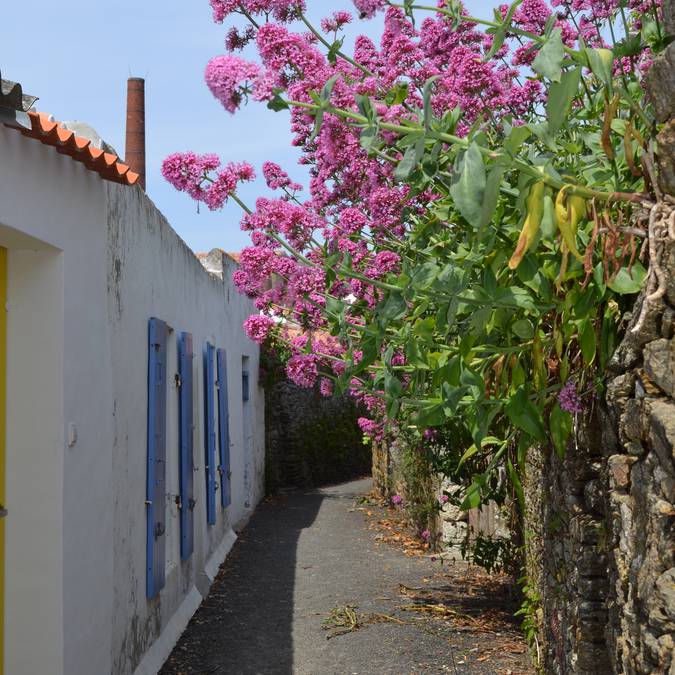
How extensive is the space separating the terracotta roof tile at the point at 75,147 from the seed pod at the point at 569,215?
7.22 feet

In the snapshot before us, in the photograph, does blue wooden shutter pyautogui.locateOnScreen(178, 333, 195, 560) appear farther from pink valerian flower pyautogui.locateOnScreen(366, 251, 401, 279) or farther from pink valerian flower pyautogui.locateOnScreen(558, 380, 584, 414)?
pink valerian flower pyautogui.locateOnScreen(558, 380, 584, 414)

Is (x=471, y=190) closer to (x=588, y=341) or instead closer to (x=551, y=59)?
(x=551, y=59)

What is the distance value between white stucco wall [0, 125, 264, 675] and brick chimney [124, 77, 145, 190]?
28.6 ft

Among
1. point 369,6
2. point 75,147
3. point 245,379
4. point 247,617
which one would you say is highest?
point 369,6

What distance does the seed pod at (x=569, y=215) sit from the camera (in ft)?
7.18

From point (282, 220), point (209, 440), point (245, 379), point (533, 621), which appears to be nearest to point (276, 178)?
point (282, 220)

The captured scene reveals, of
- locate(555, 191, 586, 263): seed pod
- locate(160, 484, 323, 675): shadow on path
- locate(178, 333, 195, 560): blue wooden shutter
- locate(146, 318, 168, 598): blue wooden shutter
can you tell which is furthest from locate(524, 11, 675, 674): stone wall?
locate(178, 333, 195, 560): blue wooden shutter

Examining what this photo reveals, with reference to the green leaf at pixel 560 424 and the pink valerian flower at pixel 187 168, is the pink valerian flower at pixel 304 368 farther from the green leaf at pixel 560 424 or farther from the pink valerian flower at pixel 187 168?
the green leaf at pixel 560 424

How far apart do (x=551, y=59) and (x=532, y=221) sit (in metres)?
0.34

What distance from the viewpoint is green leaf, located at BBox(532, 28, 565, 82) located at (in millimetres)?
2084

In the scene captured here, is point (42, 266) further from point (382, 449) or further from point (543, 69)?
point (382, 449)

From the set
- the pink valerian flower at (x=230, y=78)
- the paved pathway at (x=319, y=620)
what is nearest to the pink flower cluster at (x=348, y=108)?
the pink valerian flower at (x=230, y=78)

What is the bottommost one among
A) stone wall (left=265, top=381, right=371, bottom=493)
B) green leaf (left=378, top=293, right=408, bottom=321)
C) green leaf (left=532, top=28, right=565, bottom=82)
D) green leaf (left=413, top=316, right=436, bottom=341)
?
stone wall (left=265, top=381, right=371, bottom=493)

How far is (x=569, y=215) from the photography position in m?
2.30
